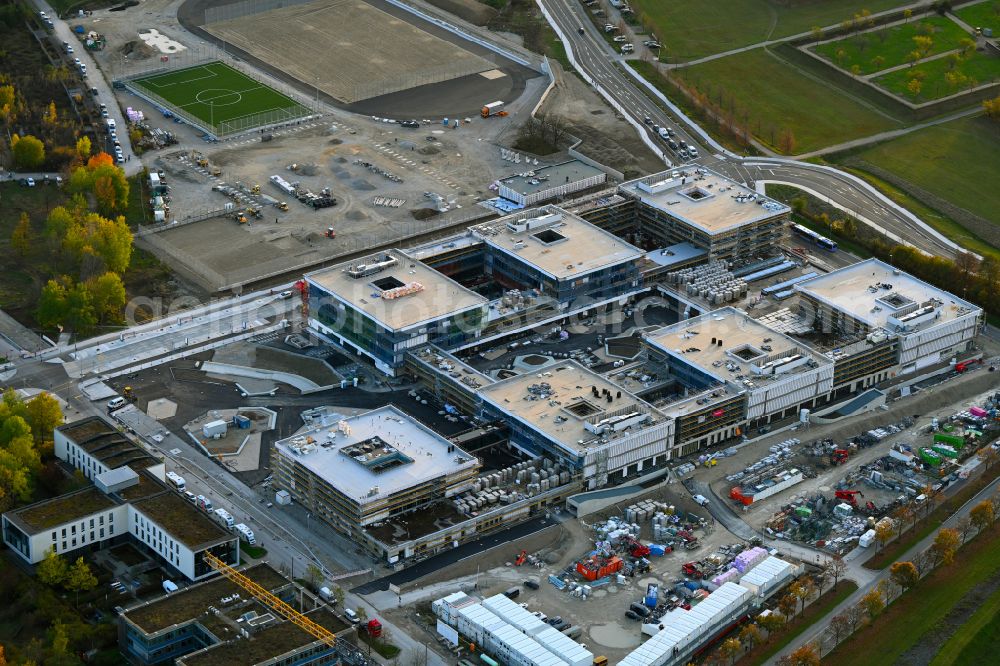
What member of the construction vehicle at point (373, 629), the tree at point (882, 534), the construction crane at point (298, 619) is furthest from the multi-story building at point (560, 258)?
the construction crane at point (298, 619)

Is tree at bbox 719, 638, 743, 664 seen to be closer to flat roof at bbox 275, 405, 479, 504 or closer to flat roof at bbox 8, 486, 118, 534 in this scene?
flat roof at bbox 275, 405, 479, 504

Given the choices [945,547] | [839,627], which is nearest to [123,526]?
[839,627]

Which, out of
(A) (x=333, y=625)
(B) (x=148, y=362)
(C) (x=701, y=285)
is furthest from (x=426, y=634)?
(C) (x=701, y=285)

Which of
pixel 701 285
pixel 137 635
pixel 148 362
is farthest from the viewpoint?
pixel 701 285

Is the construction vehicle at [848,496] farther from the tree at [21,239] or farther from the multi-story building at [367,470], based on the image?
the tree at [21,239]

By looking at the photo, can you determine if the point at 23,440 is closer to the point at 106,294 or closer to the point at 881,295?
the point at 106,294

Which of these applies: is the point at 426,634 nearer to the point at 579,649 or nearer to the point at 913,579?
the point at 579,649

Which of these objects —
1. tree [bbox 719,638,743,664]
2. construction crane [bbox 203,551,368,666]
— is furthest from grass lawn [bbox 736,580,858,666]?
construction crane [bbox 203,551,368,666]
